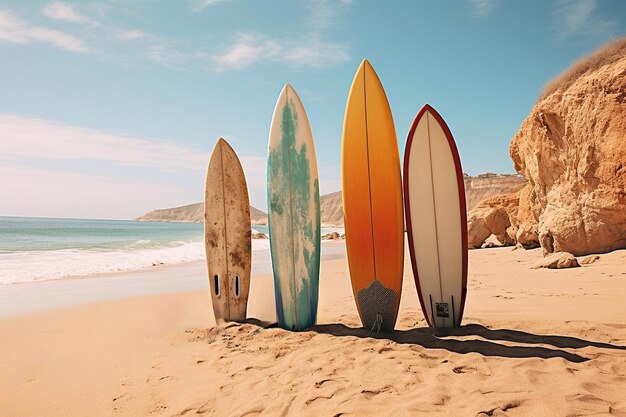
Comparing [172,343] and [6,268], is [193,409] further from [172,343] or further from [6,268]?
[6,268]

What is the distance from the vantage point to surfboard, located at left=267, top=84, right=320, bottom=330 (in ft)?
12.8

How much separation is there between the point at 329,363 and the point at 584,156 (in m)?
6.48

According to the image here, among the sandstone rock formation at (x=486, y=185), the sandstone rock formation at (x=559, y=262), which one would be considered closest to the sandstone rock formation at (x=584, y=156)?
the sandstone rock formation at (x=559, y=262)

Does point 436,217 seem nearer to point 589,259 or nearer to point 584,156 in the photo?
point 589,259

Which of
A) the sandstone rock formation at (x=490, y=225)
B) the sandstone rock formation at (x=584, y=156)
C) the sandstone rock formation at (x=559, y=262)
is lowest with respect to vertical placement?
the sandstone rock formation at (x=559, y=262)

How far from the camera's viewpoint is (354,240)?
3.73 metres

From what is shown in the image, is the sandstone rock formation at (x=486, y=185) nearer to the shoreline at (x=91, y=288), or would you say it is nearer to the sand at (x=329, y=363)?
the shoreline at (x=91, y=288)

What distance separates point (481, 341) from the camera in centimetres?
300

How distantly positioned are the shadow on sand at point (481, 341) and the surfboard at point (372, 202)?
22 cm

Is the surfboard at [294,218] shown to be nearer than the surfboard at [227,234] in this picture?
Yes

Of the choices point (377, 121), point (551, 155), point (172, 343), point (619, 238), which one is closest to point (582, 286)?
point (619, 238)

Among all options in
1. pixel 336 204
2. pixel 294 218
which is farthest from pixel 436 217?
pixel 336 204

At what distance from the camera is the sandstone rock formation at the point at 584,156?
250 inches

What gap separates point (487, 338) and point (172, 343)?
8.62 ft
